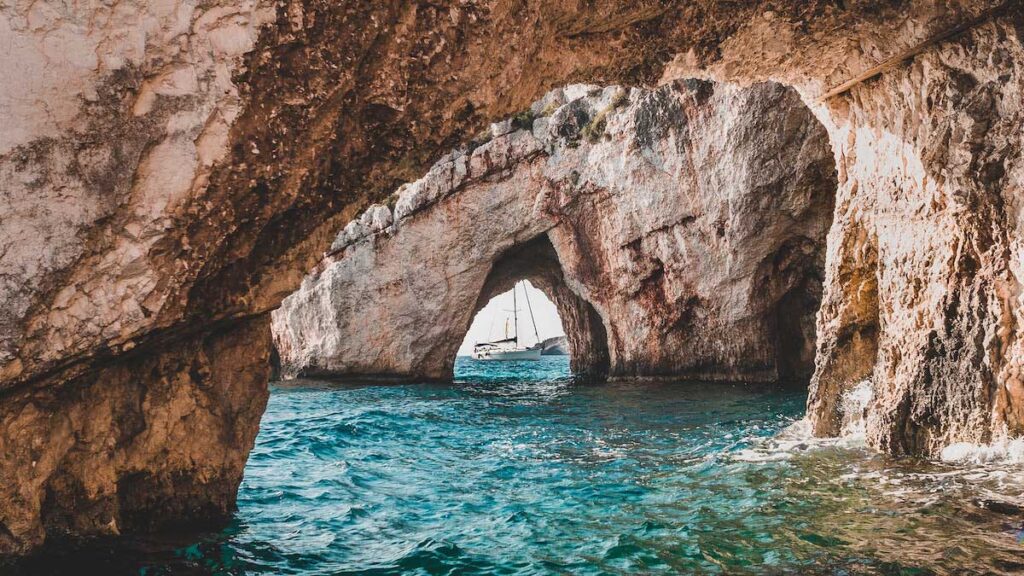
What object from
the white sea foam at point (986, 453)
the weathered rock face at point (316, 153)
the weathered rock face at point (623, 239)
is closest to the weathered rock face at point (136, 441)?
the weathered rock face at point (316, 153)

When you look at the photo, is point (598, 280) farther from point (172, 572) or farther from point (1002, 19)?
point (172, 572)

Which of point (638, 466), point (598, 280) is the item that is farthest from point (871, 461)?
point (598, 280)

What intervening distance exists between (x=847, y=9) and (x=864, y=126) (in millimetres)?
2359

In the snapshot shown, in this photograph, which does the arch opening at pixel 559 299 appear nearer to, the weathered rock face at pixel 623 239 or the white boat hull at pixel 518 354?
the weathered rock face at pixel 623 239

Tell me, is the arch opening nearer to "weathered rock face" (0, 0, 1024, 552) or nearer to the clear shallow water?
the clear shallow water

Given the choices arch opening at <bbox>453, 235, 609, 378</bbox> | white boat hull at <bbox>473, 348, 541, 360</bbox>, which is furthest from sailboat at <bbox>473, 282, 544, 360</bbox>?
arch opening at <bbox>453, 235, 609, 378</bbox>

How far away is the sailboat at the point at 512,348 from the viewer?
56344 mm

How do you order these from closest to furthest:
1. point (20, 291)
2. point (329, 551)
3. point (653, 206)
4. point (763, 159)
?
1. point (20, 291)
2. point (329, 551)
3. point (763, 159)
4. point (653, 206)

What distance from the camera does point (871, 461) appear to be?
25.3 feet

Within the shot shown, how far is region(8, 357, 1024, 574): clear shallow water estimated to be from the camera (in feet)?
17.0

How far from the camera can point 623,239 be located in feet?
72.1

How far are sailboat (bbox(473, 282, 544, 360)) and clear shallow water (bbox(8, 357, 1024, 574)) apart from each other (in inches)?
1751

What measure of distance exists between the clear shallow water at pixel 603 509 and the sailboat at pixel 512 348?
44468 mm

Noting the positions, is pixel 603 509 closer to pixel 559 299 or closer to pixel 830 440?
pixel 830 440
